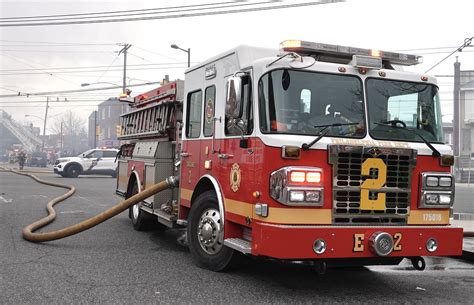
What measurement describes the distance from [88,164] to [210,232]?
22.4 meters

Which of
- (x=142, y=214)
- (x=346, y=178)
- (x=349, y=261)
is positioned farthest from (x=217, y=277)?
(x=142, y=214)

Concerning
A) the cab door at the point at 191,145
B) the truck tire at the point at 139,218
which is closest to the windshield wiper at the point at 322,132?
the cab door at the point at 191,145

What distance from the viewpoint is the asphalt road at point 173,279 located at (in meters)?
4.95

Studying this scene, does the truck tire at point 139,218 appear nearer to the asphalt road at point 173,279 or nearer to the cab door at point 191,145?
the asphalt road at point 173,279

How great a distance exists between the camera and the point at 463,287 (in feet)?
18.9

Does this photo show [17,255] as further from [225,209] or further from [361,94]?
[361,94]

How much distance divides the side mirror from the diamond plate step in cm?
135

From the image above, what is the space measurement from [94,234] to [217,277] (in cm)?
377

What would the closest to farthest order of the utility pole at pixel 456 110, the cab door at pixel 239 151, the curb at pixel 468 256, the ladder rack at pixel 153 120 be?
the cab door at pixel 239 151, the curb at pixel 468 256, the ladder rack at pixel 153 120, the utility pole at pixel 456 110

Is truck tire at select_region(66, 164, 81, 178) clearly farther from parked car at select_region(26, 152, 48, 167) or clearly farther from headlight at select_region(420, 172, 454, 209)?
headlight at select_region(420, 172, 454, 209)

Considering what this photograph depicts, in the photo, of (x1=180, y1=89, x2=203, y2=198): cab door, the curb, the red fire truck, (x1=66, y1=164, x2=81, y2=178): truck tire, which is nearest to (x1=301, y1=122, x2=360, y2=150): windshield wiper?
the red fire truck

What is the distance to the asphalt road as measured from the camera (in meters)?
4.95

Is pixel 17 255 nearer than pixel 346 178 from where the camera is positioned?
No

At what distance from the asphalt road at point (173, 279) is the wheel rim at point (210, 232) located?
30cm
